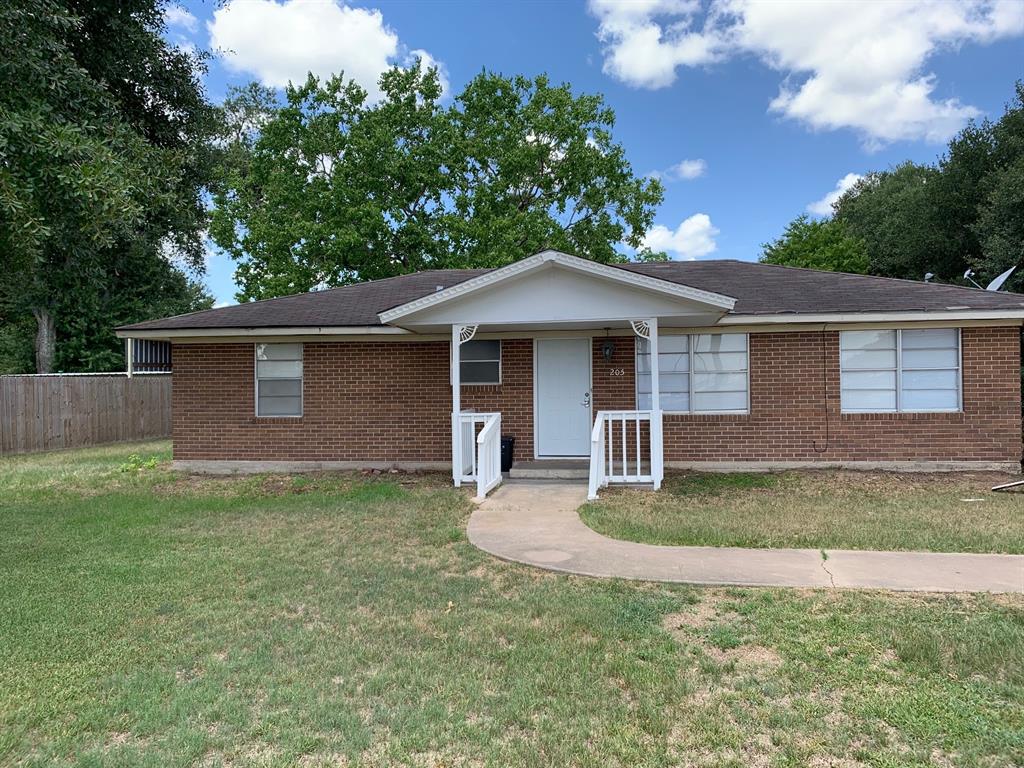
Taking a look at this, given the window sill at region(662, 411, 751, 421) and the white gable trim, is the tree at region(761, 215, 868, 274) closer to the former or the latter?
the window sill at region(662, 411, 751, 421)

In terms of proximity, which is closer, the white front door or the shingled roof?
the shingled roof

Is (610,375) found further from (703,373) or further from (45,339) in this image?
(45,339)

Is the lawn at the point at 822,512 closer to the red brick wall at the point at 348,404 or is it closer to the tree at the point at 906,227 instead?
the red brick wall at the point at 348,404

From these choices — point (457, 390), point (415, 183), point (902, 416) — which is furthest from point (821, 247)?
point (457, 390)

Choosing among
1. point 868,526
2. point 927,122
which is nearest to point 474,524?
point 868,526

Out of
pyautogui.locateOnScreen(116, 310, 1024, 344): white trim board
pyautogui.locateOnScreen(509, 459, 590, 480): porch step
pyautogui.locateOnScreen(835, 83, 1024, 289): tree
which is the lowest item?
pyautogui.locateOnScreen(509, 459, 590, 480): porch step

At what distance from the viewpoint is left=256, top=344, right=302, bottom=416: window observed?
37.7 ft

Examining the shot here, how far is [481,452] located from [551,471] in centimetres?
174

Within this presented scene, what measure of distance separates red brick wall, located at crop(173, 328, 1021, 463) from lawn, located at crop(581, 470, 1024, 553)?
610 millimetres

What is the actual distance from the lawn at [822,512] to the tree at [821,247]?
1184 inches

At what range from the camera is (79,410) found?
17062 millimetres

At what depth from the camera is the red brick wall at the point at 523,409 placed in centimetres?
991

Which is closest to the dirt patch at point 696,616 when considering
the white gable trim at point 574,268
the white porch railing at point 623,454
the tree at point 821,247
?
the white porch railing at point 623,454

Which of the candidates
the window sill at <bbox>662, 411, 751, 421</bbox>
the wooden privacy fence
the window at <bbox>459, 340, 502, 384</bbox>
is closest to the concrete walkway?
the window sill at <bbox>662, 411, 751, 421</bbox>
